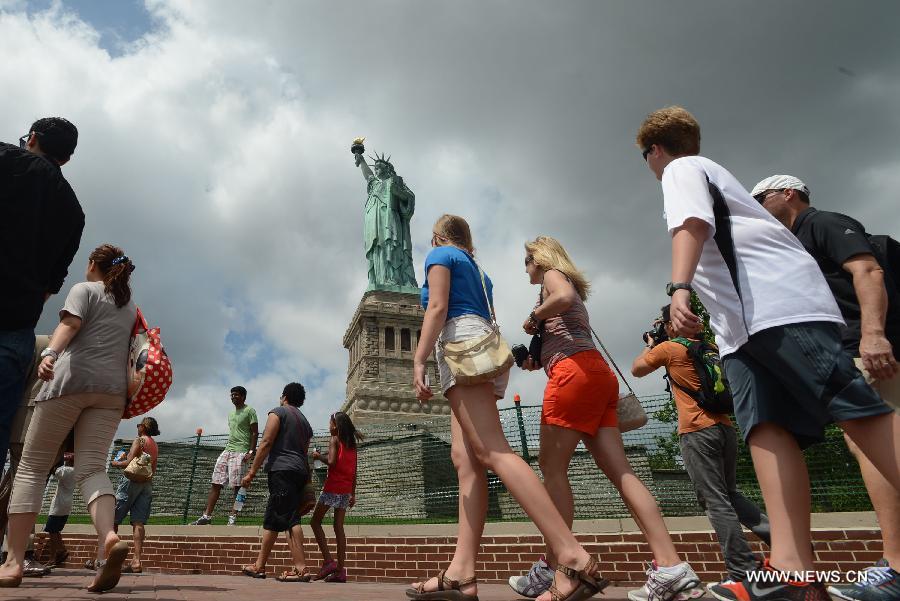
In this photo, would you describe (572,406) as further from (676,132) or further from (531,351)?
(676,132)

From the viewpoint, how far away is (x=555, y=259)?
4059 millimetres

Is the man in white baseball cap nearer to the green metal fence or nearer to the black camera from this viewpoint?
the black camera

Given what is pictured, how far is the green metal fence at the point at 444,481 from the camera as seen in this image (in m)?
7.46

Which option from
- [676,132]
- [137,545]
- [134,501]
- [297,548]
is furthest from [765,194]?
[134,501]

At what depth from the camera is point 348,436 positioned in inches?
276

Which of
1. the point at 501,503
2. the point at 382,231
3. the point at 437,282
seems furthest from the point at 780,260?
the point at 382,231

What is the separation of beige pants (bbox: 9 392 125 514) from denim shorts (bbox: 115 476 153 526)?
3855mm

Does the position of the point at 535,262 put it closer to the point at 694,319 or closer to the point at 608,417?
the point at 608,417

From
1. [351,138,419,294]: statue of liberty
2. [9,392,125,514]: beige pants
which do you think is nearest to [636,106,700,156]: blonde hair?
[9,392,125,514]: beige pants

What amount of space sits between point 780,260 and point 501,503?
977cm

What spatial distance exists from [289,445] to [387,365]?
94.4ft

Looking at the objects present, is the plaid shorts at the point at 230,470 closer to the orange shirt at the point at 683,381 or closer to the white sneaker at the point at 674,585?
the orange shirt at the point at 683,381

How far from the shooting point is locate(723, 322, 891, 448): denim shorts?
2127 millimetres

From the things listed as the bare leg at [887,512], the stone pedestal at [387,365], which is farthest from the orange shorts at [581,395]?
the stone pedestal at [387,365]
